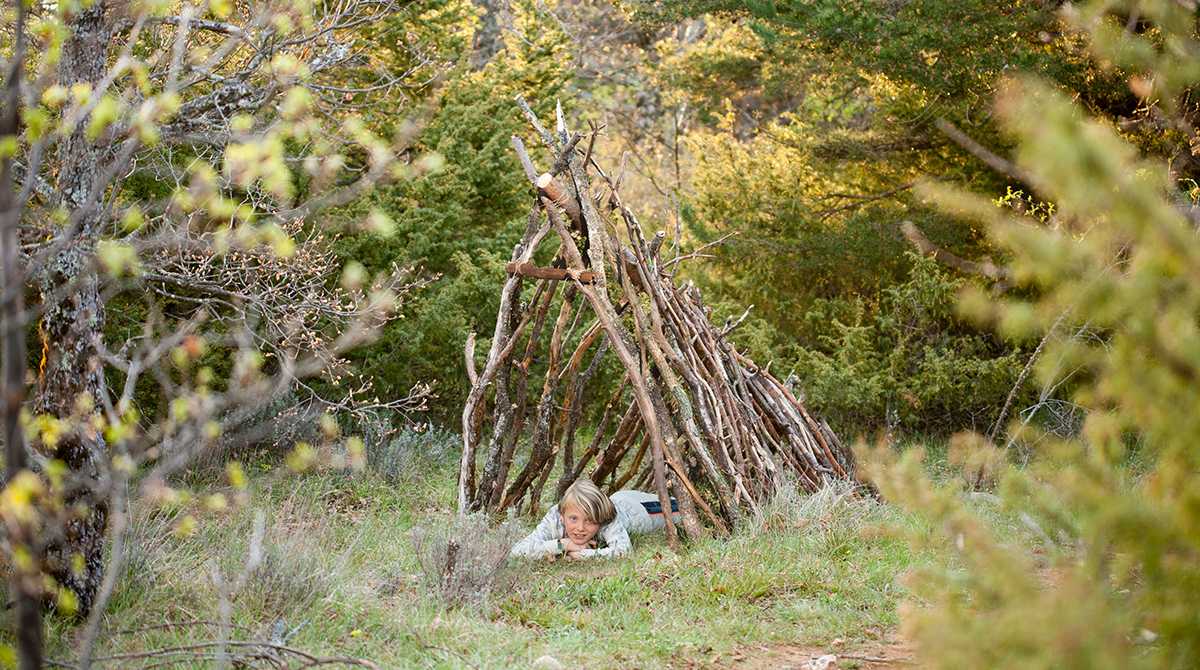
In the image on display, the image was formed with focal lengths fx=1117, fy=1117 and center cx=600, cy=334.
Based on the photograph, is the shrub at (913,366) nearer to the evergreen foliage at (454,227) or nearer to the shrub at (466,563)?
the evergreen foliage at (454,227)

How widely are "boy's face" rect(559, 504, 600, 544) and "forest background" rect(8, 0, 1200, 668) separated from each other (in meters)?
0.39

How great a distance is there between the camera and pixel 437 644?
13.0ft

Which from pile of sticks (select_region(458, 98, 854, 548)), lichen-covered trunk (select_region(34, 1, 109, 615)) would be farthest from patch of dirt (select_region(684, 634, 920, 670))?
lichen-covered trunk (select_region(34, 1, 109, 615))

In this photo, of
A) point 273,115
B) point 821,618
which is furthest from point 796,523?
point 273,115

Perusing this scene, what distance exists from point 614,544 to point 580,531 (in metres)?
0.18

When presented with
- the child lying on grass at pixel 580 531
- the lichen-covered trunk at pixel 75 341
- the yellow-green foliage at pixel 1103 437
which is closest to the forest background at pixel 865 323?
the yellow-green foliage at pixel 1103 437

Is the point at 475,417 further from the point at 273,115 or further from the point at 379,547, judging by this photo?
the point at 273,115

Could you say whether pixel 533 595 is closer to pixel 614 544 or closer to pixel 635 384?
pixel 614 544

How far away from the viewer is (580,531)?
5.50 m

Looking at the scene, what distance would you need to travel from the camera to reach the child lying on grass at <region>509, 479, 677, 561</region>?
5.41m

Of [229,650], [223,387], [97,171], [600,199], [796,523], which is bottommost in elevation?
[223,387]

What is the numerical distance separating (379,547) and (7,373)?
3.48 metres

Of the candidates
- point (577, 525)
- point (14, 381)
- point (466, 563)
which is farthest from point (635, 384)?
point (14, 381)

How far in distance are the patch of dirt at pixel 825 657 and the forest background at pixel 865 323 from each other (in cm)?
11
